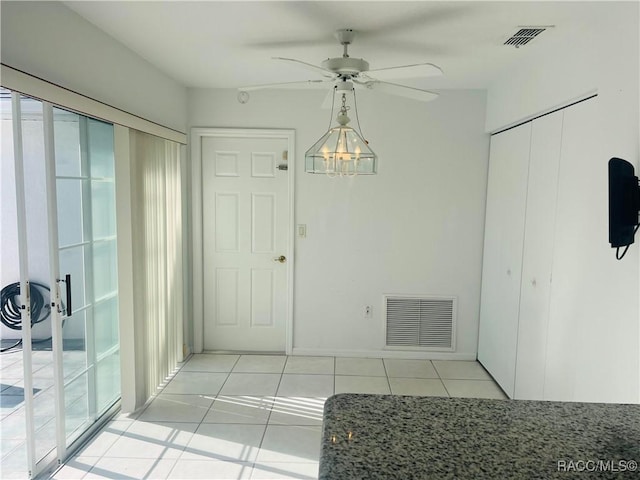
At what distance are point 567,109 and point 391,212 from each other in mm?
1752

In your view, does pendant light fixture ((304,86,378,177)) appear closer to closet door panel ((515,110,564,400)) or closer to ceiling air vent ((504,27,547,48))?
ceiling air vent ((504,27,547,48))

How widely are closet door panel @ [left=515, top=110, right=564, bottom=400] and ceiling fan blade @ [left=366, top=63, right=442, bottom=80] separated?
1.04 m

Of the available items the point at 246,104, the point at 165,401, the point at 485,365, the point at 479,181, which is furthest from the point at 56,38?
the point at 485,365

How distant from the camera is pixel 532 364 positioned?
290 cm

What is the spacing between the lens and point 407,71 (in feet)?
7.01

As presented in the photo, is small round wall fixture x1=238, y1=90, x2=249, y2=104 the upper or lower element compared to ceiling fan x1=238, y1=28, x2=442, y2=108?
upper

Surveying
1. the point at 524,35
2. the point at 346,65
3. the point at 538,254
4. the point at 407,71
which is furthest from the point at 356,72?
the point at 538,254

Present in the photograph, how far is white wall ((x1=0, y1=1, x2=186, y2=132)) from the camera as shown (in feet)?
6.09

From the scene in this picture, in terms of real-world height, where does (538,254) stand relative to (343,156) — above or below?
below

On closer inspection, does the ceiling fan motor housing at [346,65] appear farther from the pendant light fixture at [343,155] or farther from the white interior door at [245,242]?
the white interior door at [245,242]

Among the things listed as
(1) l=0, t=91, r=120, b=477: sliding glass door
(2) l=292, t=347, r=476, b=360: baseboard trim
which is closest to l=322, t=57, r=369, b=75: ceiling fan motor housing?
(1) l=0, t=91, r=120, b=477: sliding glass door

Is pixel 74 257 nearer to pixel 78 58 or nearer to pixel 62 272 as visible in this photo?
pixel 62 272

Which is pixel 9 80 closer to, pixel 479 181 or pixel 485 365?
pixel 479 181

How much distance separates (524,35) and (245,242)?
2.81m
